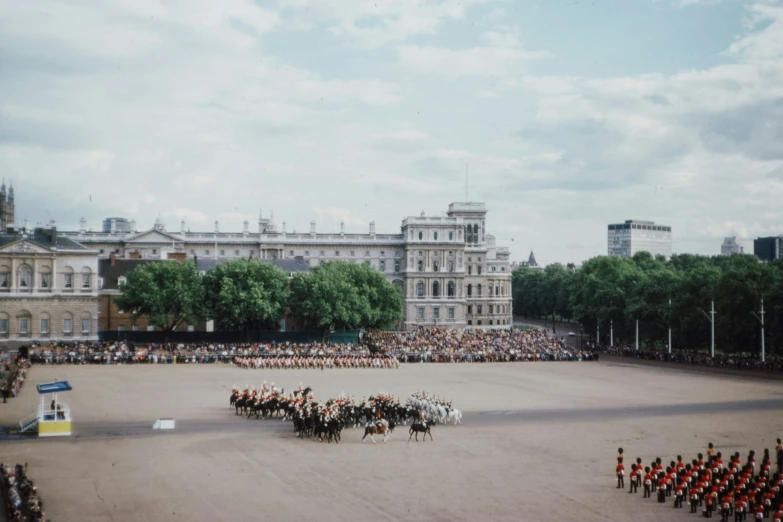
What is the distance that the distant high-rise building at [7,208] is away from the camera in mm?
136462

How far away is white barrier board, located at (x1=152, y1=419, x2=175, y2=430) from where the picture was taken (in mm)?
33812

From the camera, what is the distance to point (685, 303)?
78.9 metres

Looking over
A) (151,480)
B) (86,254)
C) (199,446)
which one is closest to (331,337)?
(86,254)

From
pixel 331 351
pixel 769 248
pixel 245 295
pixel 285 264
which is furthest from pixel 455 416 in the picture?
pixel 769 248

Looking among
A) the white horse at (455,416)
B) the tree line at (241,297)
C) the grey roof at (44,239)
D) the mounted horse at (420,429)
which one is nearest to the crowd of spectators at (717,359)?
the tree line at (241,297)

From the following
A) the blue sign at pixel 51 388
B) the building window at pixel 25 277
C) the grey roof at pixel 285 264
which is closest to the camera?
the blue sign at pixel 51 388

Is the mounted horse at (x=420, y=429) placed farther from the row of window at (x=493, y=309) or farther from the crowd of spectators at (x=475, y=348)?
the row of window at (x=493, y=309)

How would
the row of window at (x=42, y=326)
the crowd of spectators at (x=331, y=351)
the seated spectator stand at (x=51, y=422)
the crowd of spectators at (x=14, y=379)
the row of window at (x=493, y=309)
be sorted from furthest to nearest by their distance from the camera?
the row of window at (x=493, y=309)
the row of window at (x=42, y=326)
the crowd of spectators at (x=331, y=351)
the crowd of spectators at (x=14, y=379)
the seated spectator stand at (x=51, y=422)

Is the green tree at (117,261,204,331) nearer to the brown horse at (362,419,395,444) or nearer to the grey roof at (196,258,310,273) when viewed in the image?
the grey roof at (196,258,310,273)

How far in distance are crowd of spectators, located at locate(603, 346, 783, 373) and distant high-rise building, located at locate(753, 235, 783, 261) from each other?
379 feet

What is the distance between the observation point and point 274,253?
387ft

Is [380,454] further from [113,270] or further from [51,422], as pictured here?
[113,270]

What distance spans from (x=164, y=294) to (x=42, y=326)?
13.0 metres

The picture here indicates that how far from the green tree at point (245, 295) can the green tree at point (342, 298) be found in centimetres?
213
